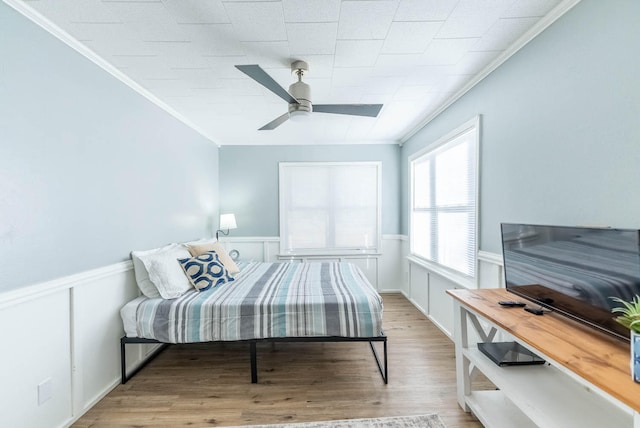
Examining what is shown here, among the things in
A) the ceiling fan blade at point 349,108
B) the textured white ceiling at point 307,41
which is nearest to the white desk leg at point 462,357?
the ceiling fan blade at point 349,108

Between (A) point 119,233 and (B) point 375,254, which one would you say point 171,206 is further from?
(B) point 375,254

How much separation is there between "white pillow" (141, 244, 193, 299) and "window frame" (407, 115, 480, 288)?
2.69 m

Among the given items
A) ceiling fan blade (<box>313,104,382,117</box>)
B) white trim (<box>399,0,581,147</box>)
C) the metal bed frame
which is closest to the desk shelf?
the metal bed frame

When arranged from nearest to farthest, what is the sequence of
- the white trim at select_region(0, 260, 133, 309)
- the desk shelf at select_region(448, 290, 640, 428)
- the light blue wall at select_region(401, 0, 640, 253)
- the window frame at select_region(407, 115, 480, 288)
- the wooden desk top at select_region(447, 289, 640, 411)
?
the wooden desk top at select_region(447, 289, 640, 411)
the desk shelf at select_region(448, 290, 640, 428)
the light blue wall at select_region(401, 0, 640, 253)
the white trim at select_region(0, 260, 133, 309)
the window frame at select_region(407, 115, 480, 288)

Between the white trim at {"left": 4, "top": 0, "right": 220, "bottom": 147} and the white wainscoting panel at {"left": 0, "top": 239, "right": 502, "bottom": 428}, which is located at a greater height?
the white trim at {"left": 4, "top": 0, "right": 220, "bottom": 147}

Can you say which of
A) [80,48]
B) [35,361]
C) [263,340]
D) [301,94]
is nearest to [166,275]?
[35,361]

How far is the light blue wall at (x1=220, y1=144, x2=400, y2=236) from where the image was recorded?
14.9 feet

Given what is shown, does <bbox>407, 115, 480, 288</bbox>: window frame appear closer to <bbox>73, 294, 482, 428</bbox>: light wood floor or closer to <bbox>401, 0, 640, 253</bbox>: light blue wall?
<bbox>401, 0, 640, 253</bbox>: light blue wall

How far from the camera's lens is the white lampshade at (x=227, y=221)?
4117mm

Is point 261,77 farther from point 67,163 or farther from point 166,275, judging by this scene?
point 166,275

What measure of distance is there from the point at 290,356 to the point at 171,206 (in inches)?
81.8

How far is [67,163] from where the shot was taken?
1771mm

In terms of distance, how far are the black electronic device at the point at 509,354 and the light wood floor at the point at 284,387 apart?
50 cm

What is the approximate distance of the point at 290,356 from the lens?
2.56 meters
